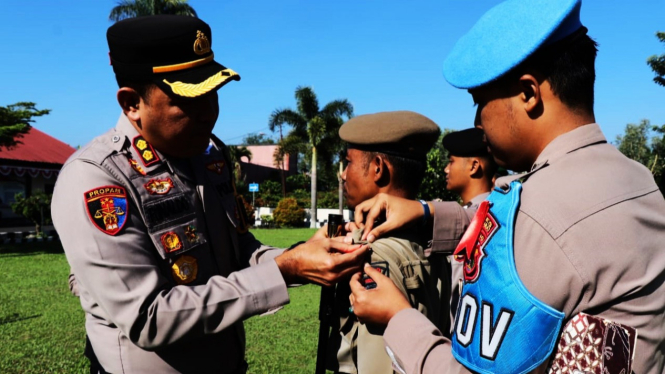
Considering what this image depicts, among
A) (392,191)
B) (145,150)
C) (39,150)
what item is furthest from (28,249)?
(392,191)

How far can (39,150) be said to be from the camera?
26328 mm

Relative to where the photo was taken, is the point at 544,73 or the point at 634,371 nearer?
the point at 634,371

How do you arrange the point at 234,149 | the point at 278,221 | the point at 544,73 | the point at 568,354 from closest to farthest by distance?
the point at 568,354 → the point at 544,73 → the point at 278,221 → the point at 234,149

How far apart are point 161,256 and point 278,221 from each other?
2736 cm

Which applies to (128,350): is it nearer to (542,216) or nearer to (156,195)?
(156,195)

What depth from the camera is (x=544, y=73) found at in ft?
4.29

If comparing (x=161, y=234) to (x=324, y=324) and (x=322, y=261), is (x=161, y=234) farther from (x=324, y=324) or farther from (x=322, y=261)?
(x=324, y=324)

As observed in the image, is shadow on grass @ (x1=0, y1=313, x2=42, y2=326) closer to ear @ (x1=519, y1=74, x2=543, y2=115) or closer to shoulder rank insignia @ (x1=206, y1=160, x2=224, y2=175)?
shoulder rank insignia @ (x1=206, y1=160, x2=224, y2=175)

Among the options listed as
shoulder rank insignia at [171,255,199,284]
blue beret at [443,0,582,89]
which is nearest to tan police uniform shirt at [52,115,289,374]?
shoulder rank insignia at [171,255,199,284]

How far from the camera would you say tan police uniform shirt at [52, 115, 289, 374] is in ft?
5.59

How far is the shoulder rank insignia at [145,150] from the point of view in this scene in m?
2.03

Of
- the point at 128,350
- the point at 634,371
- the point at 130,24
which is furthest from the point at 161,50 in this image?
the point at 634,371

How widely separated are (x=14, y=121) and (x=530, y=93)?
18785 mm

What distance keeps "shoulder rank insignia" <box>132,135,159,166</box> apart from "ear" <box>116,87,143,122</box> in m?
0.09
